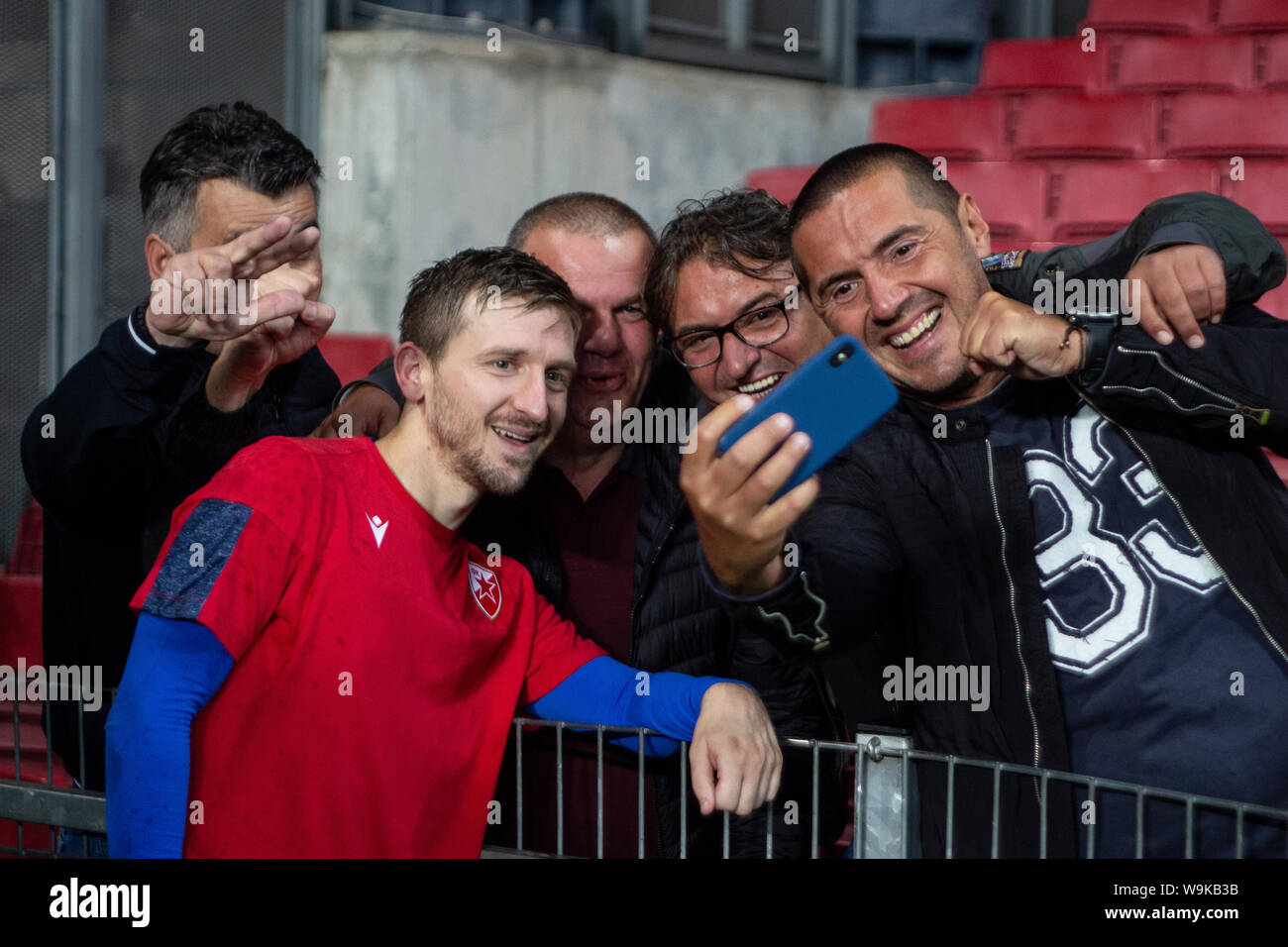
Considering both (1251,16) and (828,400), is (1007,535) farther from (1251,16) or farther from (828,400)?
(1251,16)

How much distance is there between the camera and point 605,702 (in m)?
2.19

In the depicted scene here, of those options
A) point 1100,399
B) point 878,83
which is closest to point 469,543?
point 1100,399

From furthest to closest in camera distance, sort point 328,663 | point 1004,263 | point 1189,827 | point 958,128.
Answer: point 958,128, point 1004,263, point 328,663, point 1189,827

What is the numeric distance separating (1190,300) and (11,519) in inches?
181

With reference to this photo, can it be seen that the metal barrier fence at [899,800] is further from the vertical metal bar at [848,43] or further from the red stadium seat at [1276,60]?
the vertical metal bar at [848,43]

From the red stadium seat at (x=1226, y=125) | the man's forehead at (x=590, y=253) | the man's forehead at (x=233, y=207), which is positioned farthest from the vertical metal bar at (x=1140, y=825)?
the red stadium seat at (x=1226, y=125)

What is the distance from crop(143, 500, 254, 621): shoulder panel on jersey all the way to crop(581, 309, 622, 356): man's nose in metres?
0.99

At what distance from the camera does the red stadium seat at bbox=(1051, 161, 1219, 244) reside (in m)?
5.68

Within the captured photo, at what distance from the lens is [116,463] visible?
214 centimetres

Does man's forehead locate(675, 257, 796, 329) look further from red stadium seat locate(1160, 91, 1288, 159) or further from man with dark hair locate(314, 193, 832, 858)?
red stadium seat locate(1160, 91, 1288, 159)

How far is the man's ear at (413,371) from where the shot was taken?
7.23ft

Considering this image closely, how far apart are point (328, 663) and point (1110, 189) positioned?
4.82 meters

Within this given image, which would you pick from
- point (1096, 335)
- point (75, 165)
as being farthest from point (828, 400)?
point (75, 165)
